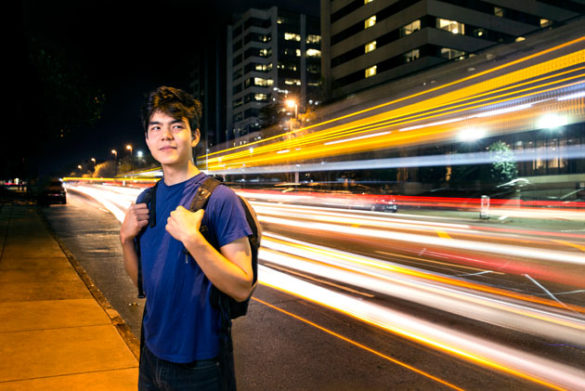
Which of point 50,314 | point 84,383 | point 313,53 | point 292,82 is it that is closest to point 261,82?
point 292,82

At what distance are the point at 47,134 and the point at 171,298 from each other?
21.5m

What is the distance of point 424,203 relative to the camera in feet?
85.3

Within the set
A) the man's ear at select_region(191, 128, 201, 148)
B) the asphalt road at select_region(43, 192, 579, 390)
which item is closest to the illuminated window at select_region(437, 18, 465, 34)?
the asphalt road at select_region(43, 192, 579, 390)

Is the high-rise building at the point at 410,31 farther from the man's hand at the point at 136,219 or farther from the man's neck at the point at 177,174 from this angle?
the man's hand at the point at 136,219

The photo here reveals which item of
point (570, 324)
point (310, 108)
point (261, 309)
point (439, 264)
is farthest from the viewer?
point (310, 108)

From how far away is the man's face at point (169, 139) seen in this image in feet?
6.22

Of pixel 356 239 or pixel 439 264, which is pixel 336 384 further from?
pixel 356 239

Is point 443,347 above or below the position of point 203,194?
below

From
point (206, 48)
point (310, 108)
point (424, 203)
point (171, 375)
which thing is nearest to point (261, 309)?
point (171, 375)

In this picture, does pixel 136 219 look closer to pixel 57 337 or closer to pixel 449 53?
pixel 57 337

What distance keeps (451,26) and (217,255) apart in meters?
56.2

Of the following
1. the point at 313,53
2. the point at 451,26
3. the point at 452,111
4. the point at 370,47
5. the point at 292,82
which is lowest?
the point at 452,111

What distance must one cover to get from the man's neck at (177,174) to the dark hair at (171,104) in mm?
222

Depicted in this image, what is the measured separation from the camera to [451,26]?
50.7 metres
